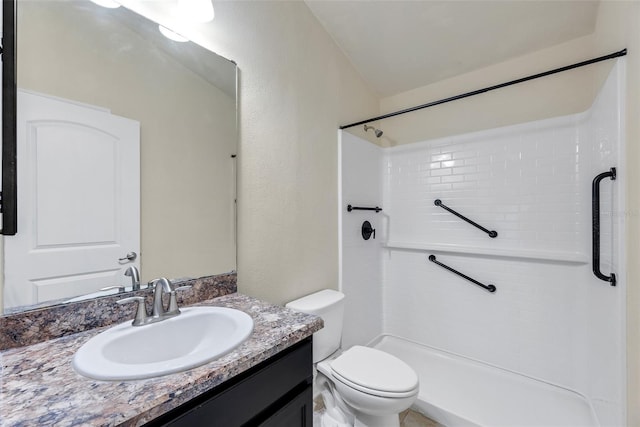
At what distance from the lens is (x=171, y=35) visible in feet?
3.65

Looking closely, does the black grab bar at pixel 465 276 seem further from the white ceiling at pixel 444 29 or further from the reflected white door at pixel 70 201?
the reflected white door at pixel 70 201

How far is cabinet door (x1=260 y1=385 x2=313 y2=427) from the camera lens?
814 millimetres

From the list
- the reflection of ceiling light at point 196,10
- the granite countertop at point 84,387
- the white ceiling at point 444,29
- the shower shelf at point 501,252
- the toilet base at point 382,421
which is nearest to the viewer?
the granite countertop at point 84,387

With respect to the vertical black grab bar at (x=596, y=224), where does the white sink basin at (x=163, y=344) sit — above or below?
below

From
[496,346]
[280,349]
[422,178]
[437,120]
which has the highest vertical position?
[437,120]

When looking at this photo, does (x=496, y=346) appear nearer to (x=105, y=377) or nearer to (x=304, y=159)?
(x=304, y=159)

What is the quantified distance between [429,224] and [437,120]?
89 centimetres

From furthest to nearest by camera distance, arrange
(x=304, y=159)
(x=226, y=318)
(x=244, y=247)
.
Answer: (x=304, y=159) < (x=244, y=247) < (x=226, y=318)

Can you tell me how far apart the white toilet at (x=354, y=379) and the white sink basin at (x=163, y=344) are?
588 millimetres

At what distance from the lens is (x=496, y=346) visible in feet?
6.55

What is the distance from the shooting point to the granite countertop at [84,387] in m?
0.50

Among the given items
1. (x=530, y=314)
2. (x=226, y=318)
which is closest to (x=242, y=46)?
(x=226, y=318)

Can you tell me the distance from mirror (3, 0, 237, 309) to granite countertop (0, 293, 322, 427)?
0.20m

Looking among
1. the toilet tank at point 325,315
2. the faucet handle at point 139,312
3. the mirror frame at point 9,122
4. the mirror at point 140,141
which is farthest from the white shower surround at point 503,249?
the mirror frame at point 9,122
